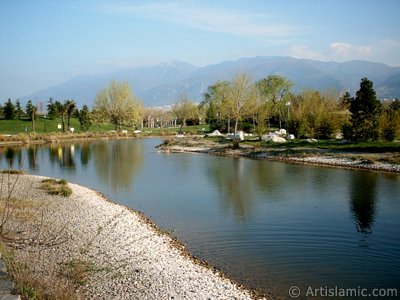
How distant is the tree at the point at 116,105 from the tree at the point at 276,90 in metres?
29.4

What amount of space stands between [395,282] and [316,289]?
2.27 meters

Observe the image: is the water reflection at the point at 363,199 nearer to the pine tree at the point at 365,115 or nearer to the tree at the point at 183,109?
the pine tree at the point at 365,115

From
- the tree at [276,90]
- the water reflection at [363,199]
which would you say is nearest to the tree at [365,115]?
the water reflection at [363,199]

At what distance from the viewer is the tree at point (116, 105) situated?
3344 inches

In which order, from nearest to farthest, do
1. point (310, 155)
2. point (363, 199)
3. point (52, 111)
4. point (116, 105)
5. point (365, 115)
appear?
point (363, 199) → point (310, 155) → point (365, 115) → point (52, 111) → point (116, 105)

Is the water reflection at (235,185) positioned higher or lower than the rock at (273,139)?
lower

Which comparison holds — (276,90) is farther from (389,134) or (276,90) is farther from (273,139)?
(389,134)

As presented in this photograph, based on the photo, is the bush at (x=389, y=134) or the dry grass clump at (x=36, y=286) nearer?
the dry grass clump at (x=36, y=286)

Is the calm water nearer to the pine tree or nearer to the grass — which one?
the grass

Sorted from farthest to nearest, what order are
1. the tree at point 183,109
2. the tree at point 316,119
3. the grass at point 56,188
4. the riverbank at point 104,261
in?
the tree at point 183,109
the tree at point 316,119
the grass at point 56,188
the riverbank at point 104,261

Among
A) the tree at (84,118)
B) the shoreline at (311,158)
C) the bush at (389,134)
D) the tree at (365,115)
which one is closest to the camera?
the shoreline at (311,158)

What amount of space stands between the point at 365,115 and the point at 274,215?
28044mm

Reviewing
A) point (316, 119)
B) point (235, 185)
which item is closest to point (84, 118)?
point (316, 119)

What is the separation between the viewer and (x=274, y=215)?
58.3ft
